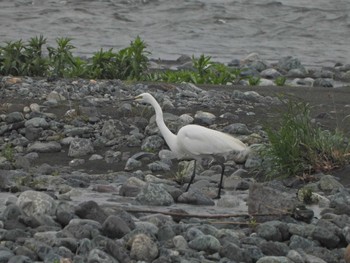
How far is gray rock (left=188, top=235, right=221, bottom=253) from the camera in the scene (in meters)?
6.37

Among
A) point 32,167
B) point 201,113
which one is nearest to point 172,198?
point 32,167

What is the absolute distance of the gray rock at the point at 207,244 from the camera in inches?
251

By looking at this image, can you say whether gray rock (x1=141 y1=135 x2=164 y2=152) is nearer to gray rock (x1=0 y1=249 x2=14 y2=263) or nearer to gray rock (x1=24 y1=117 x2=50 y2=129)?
gray rock (x1=24 y1=117 x2=50 y2=129)

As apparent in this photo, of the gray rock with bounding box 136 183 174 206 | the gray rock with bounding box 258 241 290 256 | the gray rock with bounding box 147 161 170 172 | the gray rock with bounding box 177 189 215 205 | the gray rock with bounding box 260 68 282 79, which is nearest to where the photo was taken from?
the gray rock with bounding box 258 241 290 256

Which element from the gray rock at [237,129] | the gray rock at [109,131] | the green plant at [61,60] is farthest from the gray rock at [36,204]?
the green plant at [61,60]

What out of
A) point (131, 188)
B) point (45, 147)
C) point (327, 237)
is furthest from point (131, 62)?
point (327, 237)

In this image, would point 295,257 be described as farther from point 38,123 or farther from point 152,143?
point 38,123

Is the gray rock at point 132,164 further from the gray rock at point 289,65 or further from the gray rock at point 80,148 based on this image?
the gray rock at point 289,65

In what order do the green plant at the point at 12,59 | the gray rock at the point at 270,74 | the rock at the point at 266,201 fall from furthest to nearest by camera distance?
the gray rock at the point at 270,74 → the green plant at the point at 12,59 → the rock at the point at 266,201

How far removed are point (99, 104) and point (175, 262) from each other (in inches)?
213

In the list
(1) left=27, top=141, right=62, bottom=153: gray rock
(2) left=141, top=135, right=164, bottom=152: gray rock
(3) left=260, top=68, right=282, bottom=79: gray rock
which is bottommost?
(3) left=260, top=68, right=282, bottom=79: gray rock

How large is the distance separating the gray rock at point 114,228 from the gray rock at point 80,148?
3.56 m

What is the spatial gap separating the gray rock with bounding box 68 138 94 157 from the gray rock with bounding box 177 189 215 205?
208cm

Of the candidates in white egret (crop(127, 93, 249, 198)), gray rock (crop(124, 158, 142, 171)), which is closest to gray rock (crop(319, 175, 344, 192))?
white egret (crop(127, 93, 249, 198))
